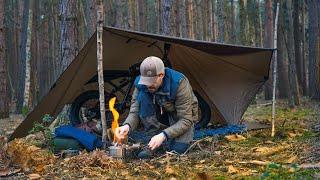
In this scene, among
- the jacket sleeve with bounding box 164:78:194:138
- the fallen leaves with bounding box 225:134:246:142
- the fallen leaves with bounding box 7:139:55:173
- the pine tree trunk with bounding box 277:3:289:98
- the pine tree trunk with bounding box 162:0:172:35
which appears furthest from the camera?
the pine tree trunk with bounding box 277:3:289:98

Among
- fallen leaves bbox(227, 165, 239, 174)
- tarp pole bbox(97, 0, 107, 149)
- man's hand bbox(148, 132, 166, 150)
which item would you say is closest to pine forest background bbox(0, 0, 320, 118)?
tarp pole bbox(97, 0, 107, 149)

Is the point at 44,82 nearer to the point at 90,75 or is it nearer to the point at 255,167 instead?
the point at 90,75

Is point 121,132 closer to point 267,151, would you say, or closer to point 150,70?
point 150,70

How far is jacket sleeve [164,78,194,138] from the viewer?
4.91 meters

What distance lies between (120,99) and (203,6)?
67.3 ft

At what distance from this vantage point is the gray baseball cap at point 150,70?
15.7 ft

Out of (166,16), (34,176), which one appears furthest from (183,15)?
(34,176)

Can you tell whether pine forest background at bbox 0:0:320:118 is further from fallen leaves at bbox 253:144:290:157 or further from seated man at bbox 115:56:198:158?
fallen leaves at bbox 253:144:290:157

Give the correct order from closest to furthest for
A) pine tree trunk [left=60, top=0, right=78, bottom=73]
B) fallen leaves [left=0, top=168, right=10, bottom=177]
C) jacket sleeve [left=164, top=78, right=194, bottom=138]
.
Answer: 1. fallen leaves [left=0, top=168, right=10, bottom=177]
2. jacket sleeve [left=164, top=78, right=194, bottom=138]
3. pine tree trunk [left=60, top=0, right=78, bottom=73]

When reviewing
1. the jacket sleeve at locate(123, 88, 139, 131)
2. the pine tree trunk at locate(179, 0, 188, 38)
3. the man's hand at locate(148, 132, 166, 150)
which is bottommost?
the man's hand at locate(148, 132, 166, 150)

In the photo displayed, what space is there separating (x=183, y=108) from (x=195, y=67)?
2327 millimetres

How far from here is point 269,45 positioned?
14.1 meters

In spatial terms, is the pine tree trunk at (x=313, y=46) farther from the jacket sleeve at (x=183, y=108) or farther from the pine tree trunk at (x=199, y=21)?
the pine tree trunk at (x=199, y=21)

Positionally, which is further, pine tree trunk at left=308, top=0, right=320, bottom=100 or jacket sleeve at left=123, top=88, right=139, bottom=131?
→ pine tree trunk at left=308, top=0, right=320, bottom=100
